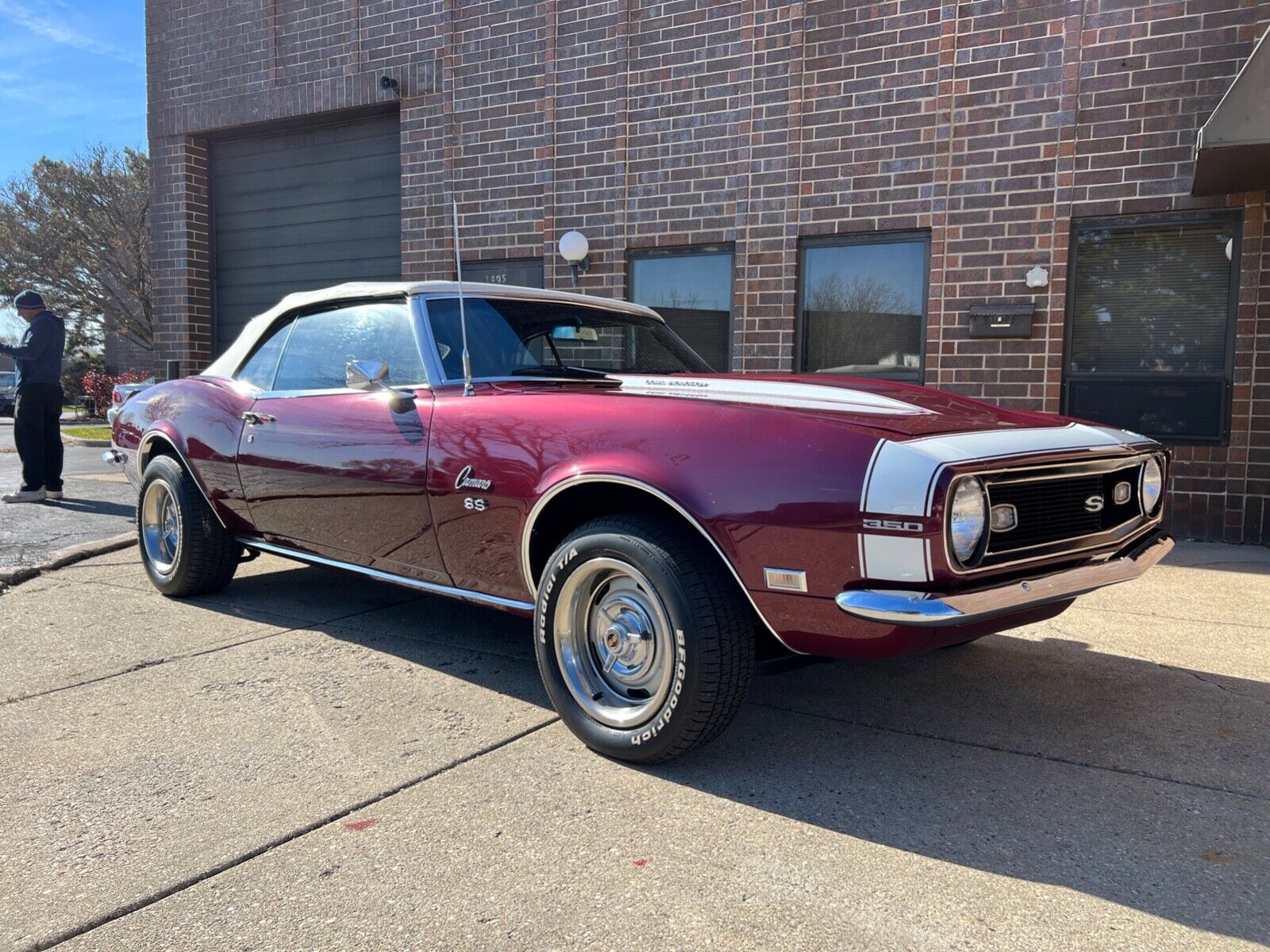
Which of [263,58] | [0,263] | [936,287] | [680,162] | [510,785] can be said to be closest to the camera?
[510,785]

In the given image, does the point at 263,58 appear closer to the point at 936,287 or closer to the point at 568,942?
the point at 936,287

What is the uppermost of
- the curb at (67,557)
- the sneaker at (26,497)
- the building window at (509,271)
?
the building window at (509,271)

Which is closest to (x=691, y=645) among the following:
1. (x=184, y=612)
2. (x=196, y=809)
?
(x=196, y=809)

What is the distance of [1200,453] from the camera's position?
6992mm

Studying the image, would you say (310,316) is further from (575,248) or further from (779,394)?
(575,248)

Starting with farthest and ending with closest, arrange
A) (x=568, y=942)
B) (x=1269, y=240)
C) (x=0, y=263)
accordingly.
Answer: (x=0, y=263), (x=1269, y=240), (x=568, y=942)

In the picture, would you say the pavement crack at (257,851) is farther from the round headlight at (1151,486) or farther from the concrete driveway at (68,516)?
the concrete driveway at (68,516)

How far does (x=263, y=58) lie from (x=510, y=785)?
35.9ft

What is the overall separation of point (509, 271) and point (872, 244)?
144 inches

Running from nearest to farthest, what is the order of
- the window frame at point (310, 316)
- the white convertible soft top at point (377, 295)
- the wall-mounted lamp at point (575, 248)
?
the window frame at point (310, 316) < the white convertible soft top at point (377, 295) < the wall-mounted lamp at point (575, 248)

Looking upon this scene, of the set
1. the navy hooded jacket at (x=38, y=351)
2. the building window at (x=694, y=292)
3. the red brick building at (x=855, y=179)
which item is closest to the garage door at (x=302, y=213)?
the red brick building at (x=855, y=179)

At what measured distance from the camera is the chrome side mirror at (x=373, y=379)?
3529 mm

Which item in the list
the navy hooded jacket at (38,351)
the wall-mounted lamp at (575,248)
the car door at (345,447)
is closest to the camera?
the car door at (345,447)

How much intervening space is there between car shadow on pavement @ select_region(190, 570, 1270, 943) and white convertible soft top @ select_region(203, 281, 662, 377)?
4.80 ft
